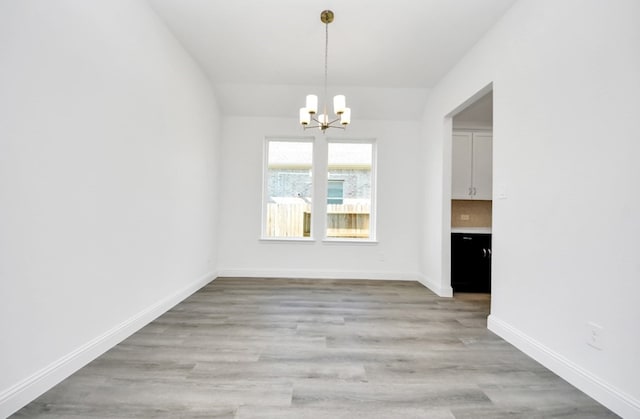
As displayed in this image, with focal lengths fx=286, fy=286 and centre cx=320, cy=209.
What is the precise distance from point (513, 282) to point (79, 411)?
3113 mm

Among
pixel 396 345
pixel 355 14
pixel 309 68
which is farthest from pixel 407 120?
pixel 396 345

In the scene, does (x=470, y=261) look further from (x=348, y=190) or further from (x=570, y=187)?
(x=570, y=187)

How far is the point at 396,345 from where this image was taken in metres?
2.34

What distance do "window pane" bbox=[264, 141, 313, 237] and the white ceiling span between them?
0.73m

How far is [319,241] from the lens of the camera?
477 centimetres

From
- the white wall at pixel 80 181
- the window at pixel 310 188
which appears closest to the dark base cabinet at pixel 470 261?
the window at pixel 310 188

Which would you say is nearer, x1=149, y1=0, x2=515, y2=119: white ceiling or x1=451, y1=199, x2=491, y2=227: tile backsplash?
x1=149, y1=0, x2=515, y2=119: white ceiling

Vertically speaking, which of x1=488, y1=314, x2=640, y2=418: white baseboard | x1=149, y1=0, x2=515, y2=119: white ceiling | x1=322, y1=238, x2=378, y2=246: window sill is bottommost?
x1=488, y1=314, x2=640, y2=418: white baseboard

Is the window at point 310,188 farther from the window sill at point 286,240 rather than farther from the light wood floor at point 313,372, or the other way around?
the light wood floor at point 313,372

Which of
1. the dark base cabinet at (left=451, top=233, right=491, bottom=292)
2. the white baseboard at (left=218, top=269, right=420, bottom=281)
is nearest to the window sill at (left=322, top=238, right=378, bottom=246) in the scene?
the white baseboard at (left=218, top=269, right=420, bottom=281)

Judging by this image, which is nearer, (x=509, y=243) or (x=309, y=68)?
(x=509, y=243)

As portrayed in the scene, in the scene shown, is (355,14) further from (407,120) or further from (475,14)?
(407,120)

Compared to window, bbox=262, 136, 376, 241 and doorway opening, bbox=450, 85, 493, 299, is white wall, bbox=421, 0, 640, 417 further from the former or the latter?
window, bbox=262, 136, 376, 241

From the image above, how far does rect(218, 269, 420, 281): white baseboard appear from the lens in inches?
184
